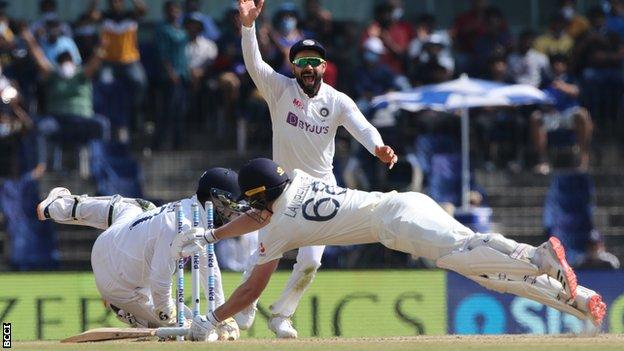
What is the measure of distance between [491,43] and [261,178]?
13025 millimetres

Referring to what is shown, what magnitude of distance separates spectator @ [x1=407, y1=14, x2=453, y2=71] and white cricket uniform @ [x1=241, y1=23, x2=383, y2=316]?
1021 cm

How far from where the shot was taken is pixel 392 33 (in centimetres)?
2488

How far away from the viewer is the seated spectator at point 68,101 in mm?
22828

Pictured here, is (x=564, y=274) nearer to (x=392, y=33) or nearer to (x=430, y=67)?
(x=430, y=67)

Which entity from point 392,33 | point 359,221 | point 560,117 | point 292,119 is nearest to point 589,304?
point 359,221

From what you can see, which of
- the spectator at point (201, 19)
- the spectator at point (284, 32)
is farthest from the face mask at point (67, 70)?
the spectator at point (284, 32)

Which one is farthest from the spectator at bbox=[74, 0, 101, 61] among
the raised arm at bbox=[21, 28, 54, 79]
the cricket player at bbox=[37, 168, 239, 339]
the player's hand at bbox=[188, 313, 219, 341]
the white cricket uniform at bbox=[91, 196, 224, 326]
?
the player's hand at bbox=[188, 313, 219, 341]

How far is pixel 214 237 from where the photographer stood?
1285 centimetres

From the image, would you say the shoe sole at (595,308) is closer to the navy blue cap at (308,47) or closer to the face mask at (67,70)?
the navy blue cap at (308,47)

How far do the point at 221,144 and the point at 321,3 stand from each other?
4.09 meters

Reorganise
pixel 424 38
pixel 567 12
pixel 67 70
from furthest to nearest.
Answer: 1. pixel 567 12
2. pixel 424 38
3. pixel 67 70

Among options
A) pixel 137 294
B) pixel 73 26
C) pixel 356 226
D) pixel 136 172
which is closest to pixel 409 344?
pixel 356 226

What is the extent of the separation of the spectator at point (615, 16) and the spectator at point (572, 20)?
0.38m

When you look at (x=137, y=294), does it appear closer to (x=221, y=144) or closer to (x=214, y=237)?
(x=214, y=237)
